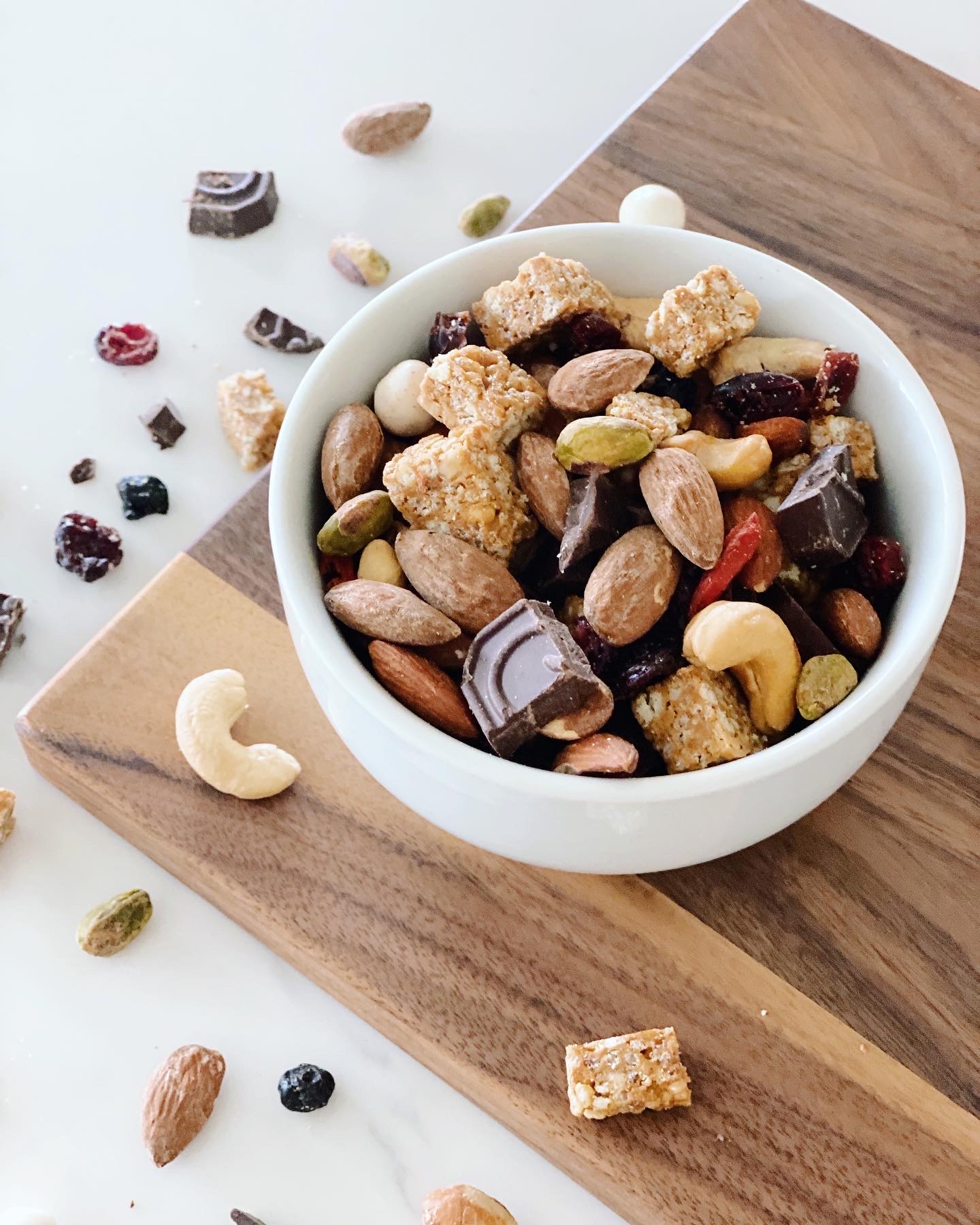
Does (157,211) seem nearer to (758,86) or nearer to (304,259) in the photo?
(304,259)

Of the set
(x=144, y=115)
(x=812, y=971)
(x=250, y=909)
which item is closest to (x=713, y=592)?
(x=812, y=971)

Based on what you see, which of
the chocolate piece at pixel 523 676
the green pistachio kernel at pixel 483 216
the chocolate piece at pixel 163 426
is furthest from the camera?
the green pistachio kernel at pixel 483 216

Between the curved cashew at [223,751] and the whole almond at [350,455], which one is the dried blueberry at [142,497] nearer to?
the curved cashew at [223,751]

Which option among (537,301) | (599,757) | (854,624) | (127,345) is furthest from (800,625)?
(127,345)

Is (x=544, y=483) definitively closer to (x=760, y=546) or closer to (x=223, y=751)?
(x=760, y=546)

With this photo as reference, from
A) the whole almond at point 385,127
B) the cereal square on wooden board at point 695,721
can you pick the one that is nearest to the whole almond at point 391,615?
the cereal square on wooden board at point 695,721

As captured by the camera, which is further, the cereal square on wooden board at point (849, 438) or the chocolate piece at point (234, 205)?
the chocolate piece at point (234, 205)
